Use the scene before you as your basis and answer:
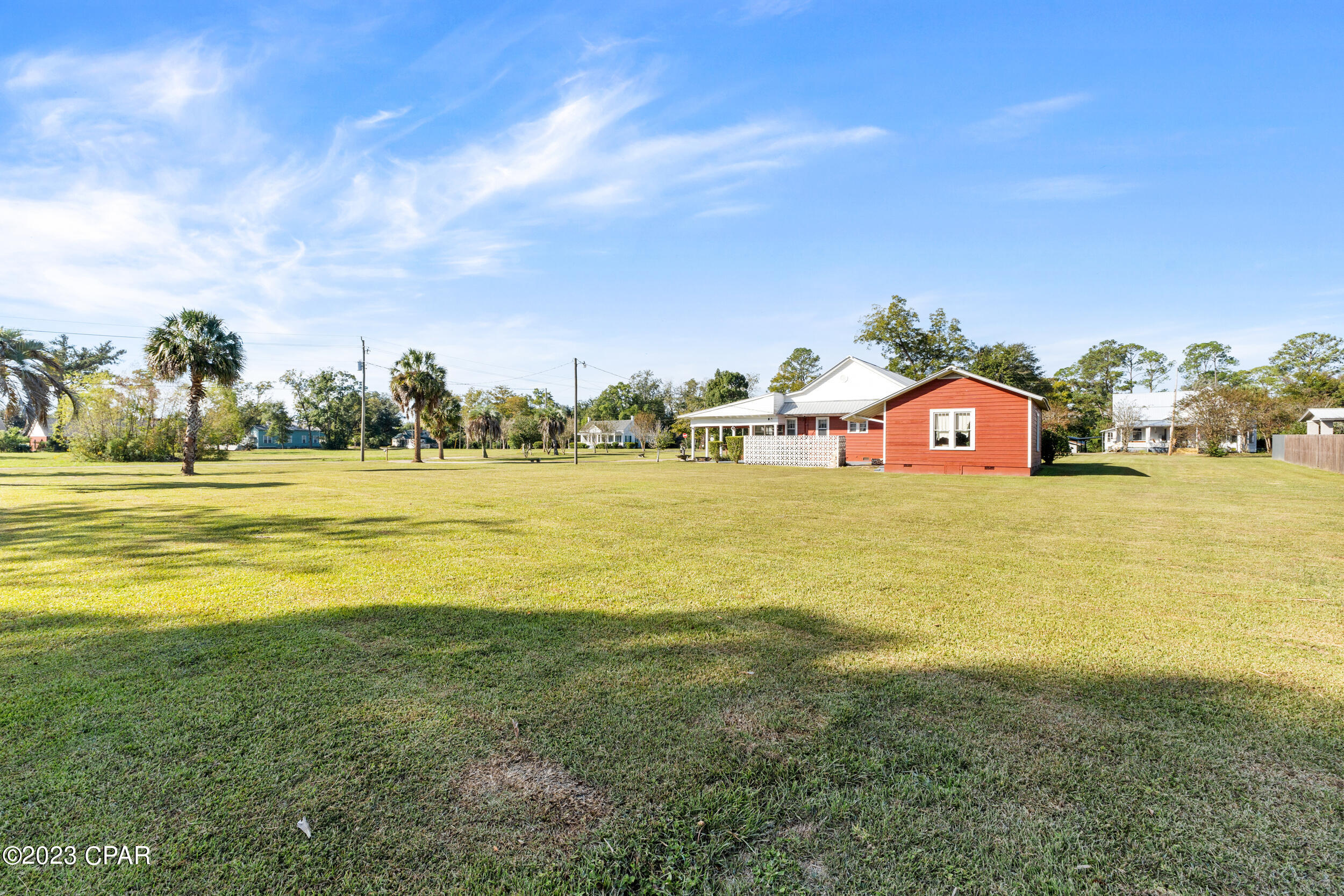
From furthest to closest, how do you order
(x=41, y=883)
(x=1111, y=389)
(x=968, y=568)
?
(x=1111, y=389) → (x=968, y=568) → (x=41, y=883)

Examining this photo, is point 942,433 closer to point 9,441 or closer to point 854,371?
point 854,371

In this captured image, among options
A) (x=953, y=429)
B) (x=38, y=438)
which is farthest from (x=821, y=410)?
(x=38, y=438)

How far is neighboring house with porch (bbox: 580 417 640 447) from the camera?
278 feet

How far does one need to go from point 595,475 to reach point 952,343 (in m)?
39.8

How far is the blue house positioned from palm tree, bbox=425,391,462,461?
41970mm

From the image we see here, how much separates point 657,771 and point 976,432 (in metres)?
23.0

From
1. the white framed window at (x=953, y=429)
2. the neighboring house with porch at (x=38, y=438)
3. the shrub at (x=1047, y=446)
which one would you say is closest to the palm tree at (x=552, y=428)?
the neighboring house with porch at (x=38, y=438)

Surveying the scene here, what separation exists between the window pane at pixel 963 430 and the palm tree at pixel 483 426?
3561cm

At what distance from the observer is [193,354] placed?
21938mm

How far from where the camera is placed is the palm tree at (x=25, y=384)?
16.0 m

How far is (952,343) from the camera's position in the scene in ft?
166

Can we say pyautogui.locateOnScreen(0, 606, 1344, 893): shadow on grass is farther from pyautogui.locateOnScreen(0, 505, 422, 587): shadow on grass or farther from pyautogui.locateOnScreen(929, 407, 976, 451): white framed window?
pyautogui.locateOnScreen(929, 407, 976, 451): white framed window

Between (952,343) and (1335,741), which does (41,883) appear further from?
(952,343)

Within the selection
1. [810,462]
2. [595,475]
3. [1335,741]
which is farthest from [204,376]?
[1335,741]
